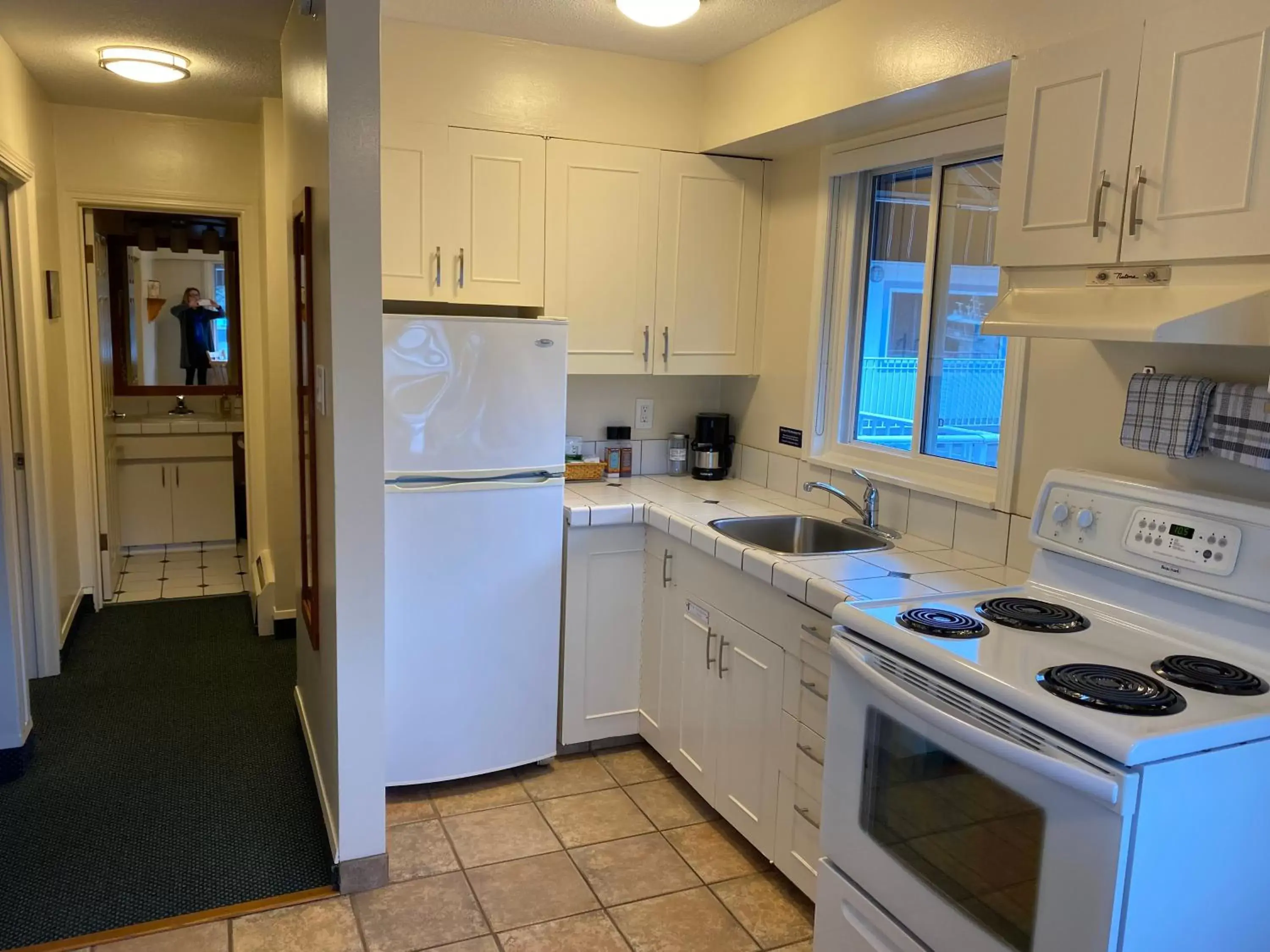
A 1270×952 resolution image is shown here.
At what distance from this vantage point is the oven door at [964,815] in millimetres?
1341

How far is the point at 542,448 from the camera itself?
2.97 meters

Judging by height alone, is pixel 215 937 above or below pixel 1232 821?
below

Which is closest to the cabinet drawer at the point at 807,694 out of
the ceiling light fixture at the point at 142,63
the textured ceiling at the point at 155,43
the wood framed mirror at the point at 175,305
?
the textured ceiling at the point at 155,43

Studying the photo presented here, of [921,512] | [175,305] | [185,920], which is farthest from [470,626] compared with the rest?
[175,305]

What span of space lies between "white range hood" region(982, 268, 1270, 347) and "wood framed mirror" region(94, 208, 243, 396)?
488 cm

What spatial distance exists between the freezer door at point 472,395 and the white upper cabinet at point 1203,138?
168 cm

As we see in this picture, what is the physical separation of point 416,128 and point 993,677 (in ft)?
8.01

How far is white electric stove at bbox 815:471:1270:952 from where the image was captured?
1.35 meters

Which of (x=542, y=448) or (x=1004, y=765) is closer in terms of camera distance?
(x=1004, y=765)

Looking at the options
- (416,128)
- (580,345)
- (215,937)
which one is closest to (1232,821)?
(215,937)

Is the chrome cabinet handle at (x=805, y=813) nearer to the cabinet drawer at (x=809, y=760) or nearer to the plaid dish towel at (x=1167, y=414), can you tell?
the cabinet drawer at (x=809, y=760)

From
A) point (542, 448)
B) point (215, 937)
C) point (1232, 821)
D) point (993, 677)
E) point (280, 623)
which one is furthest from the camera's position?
point (280, 623)

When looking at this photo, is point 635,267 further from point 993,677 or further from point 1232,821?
point 1232,821

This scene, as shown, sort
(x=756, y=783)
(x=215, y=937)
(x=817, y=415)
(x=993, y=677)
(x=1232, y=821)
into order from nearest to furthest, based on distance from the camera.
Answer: (x=1232, y=821), (x=993, y=677), (x=215, y=937), (x=756, y=783), (x=817, y=415)
